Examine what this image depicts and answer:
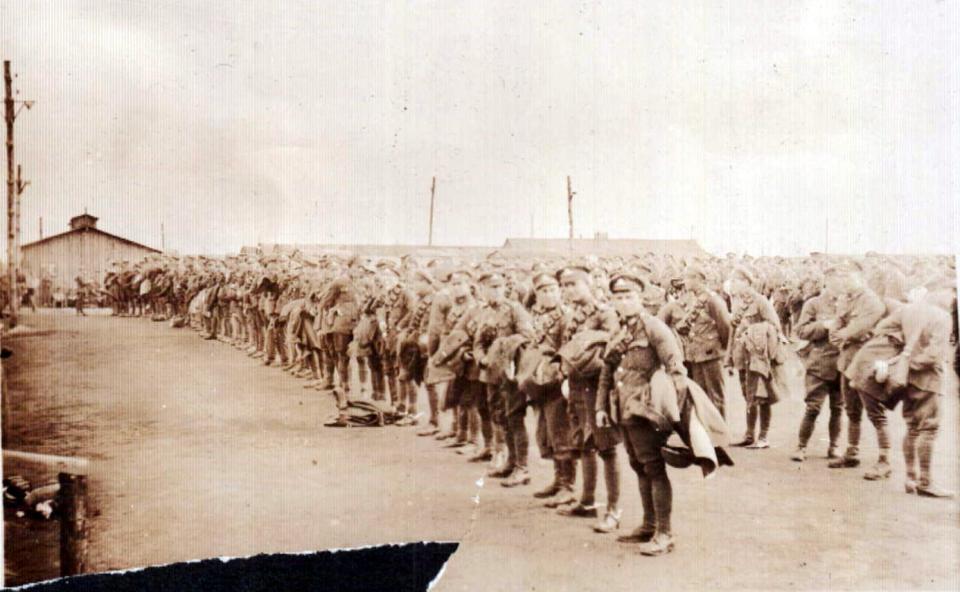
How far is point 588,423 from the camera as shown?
4.06 meters

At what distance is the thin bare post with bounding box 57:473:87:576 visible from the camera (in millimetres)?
3982

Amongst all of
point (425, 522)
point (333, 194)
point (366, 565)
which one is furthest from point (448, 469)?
point (333, 194)

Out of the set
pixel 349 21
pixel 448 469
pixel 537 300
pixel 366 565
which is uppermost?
pixel 349 21

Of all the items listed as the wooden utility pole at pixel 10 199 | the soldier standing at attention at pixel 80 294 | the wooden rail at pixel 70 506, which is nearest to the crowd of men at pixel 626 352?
the soldier standing at attention at pixel 80 294

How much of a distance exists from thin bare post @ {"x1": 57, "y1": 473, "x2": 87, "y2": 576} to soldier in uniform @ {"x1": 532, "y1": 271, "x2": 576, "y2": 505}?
7.21 ft

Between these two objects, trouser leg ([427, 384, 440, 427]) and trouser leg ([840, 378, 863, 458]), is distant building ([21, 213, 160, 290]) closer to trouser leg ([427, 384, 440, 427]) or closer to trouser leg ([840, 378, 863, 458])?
trouser leg ([427, 384, 440, 427])

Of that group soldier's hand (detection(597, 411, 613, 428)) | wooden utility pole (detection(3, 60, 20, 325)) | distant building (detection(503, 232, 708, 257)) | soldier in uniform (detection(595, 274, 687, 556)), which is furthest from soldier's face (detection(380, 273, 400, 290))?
wooden utility pole (detection(3, 60, 20, 325))

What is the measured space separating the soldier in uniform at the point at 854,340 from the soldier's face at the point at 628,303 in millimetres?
949

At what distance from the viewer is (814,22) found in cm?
424

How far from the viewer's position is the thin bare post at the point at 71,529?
398 cm

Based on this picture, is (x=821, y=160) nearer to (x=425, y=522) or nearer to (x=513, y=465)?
(x=513, y=465)

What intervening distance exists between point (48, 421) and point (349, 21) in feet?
8.36

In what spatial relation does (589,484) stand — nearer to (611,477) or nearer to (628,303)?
(611,477)

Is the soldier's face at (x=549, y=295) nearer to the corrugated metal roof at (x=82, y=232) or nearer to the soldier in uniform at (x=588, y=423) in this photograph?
the soldier in uniform at (x=588, y=423)
